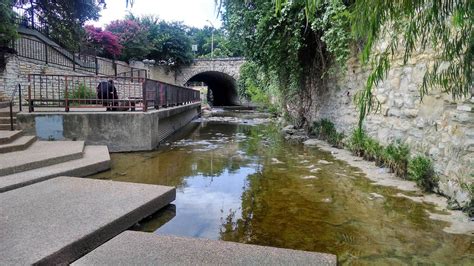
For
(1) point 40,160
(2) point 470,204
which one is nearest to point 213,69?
(1) point 40,160

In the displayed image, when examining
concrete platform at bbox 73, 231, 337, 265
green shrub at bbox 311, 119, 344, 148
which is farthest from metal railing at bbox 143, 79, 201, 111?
concrete platform at bbox 73, 231, 337, 265

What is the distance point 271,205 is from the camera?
12.8 ft

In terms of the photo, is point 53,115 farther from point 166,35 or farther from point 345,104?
point 166,35

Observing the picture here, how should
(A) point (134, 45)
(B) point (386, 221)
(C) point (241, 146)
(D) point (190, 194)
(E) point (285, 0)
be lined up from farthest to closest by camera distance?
1. (A) point (134, 45)
2. (C) point (241, 146)
3. (D) point (190, 194)
4. (B) point (386, 221)
5. (E) point (285, 0)

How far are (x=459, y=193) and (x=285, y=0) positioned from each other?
341 centimetres

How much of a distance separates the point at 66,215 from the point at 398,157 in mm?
4279

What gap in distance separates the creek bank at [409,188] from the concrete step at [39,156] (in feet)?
14.7

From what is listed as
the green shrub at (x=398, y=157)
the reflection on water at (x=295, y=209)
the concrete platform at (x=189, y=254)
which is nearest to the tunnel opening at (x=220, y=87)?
the reflection on water at (x=295, y=209)

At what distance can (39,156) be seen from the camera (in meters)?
4.98

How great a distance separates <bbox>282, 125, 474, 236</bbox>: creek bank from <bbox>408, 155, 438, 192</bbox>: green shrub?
10 centimetres

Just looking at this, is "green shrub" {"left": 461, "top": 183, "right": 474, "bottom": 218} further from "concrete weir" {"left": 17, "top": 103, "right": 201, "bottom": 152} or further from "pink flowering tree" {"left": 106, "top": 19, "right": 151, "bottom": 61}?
"pink flowering tree" {"left": 106, "top": 19, "right": 151, "bottom": 61}

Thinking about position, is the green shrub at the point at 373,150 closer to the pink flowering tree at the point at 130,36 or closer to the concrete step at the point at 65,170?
the concrete step at the point at 65,170

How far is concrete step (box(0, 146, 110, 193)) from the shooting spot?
394cm

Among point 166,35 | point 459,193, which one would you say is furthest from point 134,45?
point 459,193
